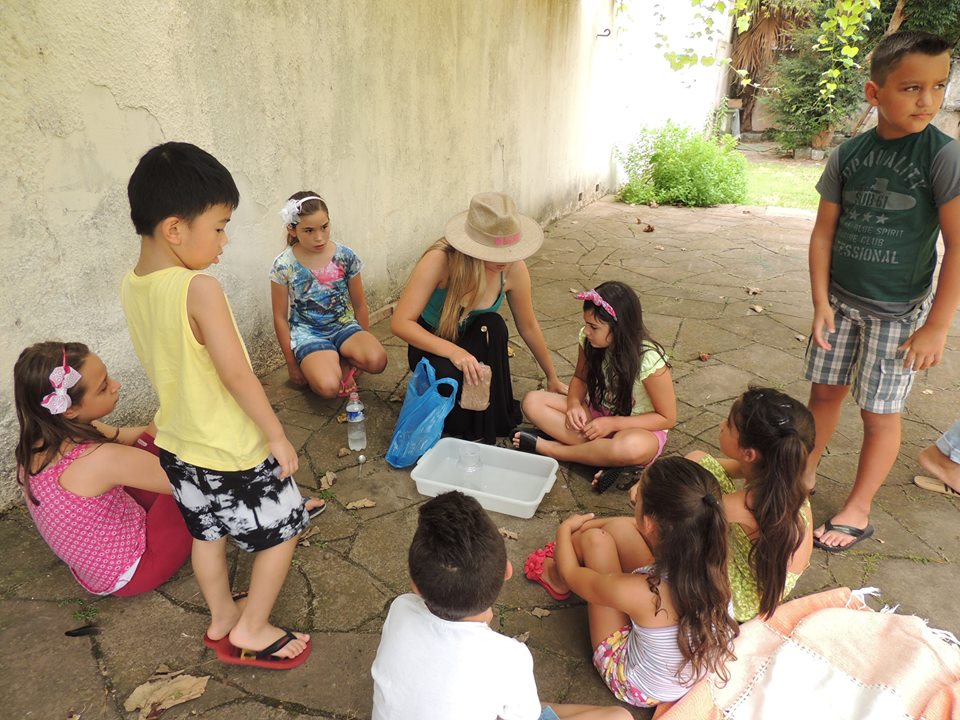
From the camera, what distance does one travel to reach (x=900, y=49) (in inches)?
81.3

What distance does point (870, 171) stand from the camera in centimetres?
229

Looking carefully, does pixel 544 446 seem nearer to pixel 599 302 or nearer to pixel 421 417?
pixel 421 417

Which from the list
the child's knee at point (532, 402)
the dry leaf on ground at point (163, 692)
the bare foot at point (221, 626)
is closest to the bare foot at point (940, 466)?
the child's knee at point (532, 402)

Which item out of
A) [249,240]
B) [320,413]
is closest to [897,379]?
[320,413]

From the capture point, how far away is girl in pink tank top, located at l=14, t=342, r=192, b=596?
1.91 metres

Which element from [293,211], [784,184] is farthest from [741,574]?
[784,184]

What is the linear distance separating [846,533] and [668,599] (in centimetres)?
133

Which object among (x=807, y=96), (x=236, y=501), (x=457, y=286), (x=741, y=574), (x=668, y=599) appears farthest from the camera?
(x=807, y=96)

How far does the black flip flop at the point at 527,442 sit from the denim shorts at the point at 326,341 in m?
1.19

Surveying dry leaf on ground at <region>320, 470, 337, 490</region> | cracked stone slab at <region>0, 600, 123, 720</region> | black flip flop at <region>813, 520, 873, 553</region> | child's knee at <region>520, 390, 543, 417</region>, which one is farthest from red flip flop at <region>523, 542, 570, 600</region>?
cracked stone slab at <region>0, 600, 123, 720</region>

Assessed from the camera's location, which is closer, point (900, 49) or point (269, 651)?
point (269, 651)

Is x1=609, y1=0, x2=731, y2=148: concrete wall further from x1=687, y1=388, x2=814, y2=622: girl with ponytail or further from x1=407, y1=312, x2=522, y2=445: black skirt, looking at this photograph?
x1=687, y1=388, x2=814, y2=622: girl with ponytail

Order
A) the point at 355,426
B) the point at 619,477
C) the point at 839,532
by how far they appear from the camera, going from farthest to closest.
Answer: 1. the point at 355,426
2. the point at 619,477
3. the point at 839,532

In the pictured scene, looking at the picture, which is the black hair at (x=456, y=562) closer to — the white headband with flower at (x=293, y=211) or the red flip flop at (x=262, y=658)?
the red flip flop at (x=262, y=658)
